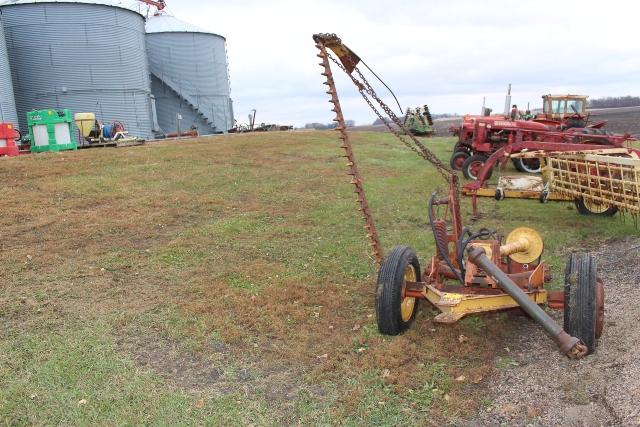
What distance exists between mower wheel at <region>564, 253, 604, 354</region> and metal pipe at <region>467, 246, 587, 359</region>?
0.22m

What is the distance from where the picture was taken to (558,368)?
4473mm

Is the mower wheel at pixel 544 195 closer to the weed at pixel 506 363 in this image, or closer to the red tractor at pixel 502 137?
the red tractor at pixel 502 137

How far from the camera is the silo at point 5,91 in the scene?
82.3 ft

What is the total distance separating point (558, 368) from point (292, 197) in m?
8.52

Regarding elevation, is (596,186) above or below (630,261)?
above

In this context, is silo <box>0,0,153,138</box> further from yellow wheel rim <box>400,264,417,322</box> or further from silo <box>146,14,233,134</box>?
yellow wheel rim <box>400,264,417,322</box>

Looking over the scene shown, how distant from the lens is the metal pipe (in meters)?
4.02

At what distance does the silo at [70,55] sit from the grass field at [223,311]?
59.4 feet

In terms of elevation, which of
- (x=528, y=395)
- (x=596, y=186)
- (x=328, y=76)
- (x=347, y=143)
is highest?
(x=328, y=76)

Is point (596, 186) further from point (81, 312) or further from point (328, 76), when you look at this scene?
point (81, 312)

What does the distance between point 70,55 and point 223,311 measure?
2734cm

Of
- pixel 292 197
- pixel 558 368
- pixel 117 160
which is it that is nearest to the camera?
pixel 558 368

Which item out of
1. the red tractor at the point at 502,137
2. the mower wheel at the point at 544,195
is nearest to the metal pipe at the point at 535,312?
the mower wheel at the point at 544,195

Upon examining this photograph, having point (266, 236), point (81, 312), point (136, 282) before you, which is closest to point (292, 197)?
point (266, 236)
